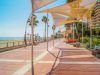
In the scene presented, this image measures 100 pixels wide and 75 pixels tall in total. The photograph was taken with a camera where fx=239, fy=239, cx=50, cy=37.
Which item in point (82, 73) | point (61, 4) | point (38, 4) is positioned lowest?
point (82, 73)

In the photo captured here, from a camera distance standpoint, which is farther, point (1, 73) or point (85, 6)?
point (85, 6)

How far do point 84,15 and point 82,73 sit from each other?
84.4ft

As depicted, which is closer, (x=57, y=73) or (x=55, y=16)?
(x=57, y=73)

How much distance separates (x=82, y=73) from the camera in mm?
11562

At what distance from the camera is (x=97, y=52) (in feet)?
66.2

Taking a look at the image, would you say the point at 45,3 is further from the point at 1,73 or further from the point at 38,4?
the point at 1,73

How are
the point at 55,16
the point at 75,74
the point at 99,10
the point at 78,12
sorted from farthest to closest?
the point at 55,16
the point at 78,12
the point at 99,10
the point at 75,74

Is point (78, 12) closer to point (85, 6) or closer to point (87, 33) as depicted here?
point (85, 6)

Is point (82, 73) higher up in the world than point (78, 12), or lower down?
lower down

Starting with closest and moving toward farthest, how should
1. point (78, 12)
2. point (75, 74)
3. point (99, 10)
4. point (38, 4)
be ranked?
1. point (75, 74)
2. point (38, 4)
3. point (99, 10)
4. point (78, 12)

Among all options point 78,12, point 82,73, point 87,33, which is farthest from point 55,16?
point 82,73

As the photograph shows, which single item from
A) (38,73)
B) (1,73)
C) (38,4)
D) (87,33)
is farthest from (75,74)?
(87,33)

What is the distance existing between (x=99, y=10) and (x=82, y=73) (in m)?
21.0

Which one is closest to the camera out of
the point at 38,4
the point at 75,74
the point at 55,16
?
the point at 75,74
